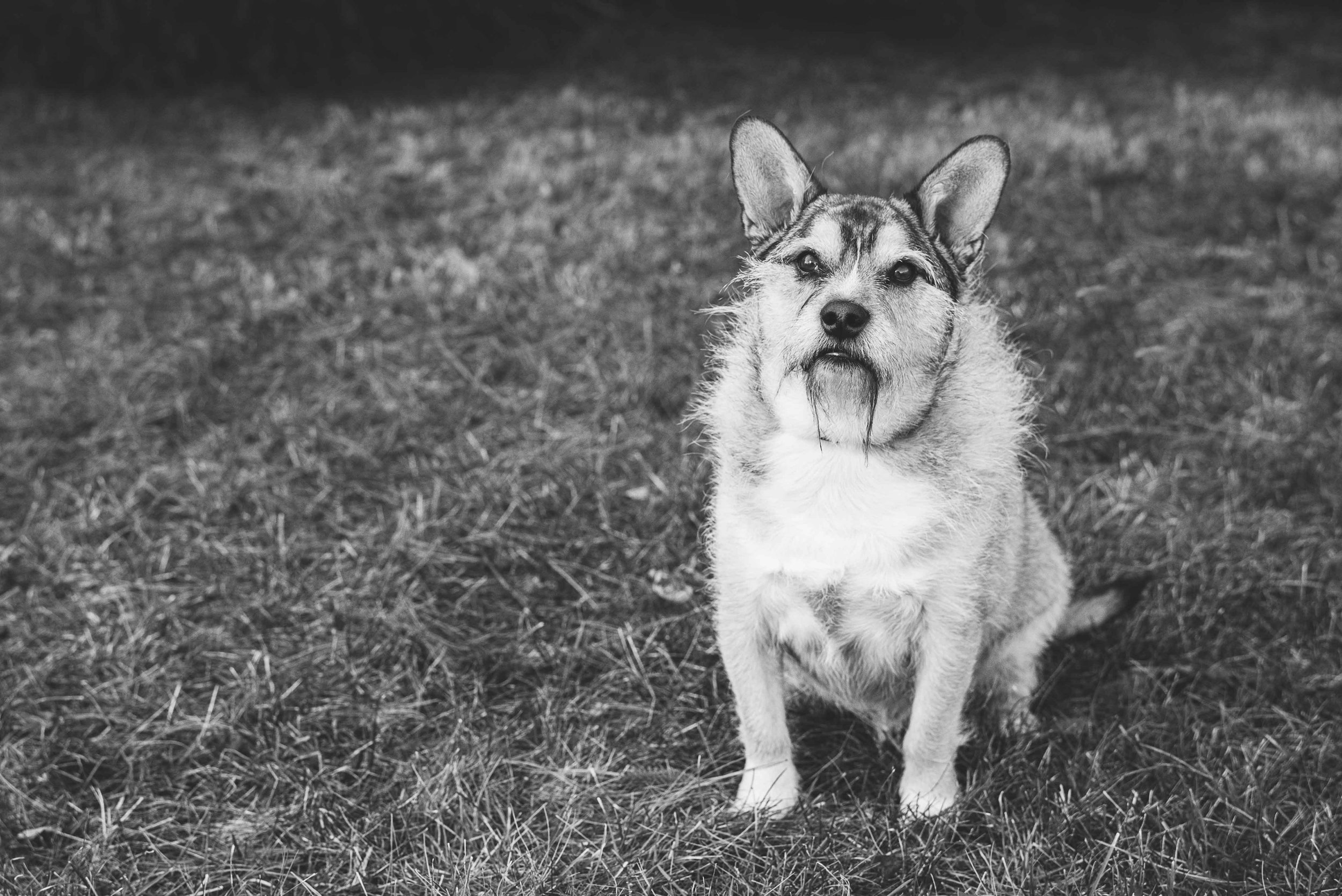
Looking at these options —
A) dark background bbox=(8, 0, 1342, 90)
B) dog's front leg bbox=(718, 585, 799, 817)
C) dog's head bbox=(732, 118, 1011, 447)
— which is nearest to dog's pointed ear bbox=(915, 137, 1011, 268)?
dog's head bbox=(732, 118, 1011, 447)

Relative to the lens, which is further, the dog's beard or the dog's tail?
the dog's tail

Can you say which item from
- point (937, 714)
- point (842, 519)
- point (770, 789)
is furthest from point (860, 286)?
point (770, 789)

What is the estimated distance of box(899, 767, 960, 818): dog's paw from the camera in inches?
125

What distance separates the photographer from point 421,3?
10.7 meters

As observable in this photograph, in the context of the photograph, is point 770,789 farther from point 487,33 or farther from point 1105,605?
point 487,33

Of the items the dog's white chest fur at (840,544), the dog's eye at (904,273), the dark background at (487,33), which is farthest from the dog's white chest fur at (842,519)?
the dark background at (487,33)

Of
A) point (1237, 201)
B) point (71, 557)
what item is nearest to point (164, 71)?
point (71, 557)

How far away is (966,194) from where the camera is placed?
3102 mm

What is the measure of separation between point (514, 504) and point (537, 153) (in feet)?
15.3

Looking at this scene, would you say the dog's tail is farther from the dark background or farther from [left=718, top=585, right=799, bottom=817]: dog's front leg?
the dark background

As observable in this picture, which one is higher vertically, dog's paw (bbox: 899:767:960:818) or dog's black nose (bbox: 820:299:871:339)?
dog's black nose (bbox: 820:299:871:339)

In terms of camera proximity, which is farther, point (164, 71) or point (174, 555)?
point (164, 71)

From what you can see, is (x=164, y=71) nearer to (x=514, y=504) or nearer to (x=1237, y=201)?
(x=514, y=504)

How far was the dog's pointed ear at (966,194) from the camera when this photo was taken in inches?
118
